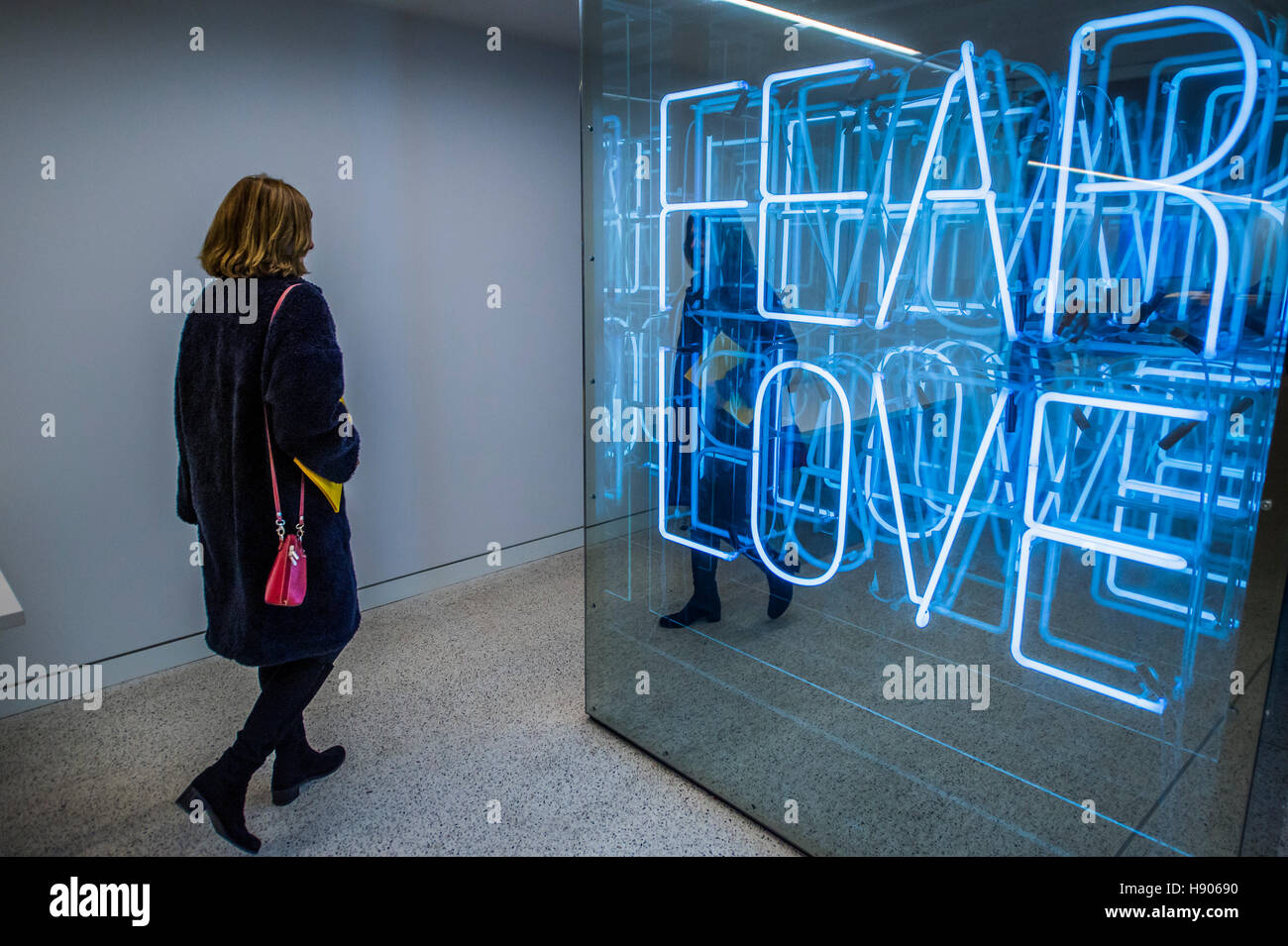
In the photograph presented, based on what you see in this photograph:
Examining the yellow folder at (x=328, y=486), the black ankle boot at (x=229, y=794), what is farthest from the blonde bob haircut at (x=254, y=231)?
the black ankle boot at (x=229, y=794)

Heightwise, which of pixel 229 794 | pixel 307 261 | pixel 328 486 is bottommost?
pixel 229 794

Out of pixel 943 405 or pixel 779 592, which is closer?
pixel 943 405

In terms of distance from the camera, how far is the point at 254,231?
2.06 meters

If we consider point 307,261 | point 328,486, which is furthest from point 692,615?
point 307,261

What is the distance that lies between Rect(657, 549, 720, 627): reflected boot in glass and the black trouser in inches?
39.5

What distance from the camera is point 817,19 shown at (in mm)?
1954

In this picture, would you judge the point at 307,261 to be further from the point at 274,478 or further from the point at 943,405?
the point at 943,405

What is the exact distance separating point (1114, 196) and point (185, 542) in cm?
308

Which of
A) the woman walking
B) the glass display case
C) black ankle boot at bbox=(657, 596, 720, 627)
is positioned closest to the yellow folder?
the woman walking

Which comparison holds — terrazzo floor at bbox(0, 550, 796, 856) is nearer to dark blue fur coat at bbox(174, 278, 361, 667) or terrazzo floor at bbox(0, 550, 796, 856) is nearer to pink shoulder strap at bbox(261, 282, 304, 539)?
dark blue fur coat at bbox(174, 278, 361, 667)

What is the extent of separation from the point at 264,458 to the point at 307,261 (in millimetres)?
1562
